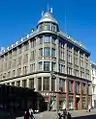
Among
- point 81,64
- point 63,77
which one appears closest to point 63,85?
point 63,77

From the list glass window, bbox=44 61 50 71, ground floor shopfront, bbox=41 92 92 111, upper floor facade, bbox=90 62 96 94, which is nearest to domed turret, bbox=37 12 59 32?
glass window, bbox=44 61 50 71

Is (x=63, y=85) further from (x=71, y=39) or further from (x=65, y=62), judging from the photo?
(x=71, y=39)

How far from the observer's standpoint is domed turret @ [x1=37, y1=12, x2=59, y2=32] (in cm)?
6234

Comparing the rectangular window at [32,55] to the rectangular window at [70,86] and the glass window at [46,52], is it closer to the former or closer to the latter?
the glass window at [46,52]

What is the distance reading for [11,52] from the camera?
76.4 metres

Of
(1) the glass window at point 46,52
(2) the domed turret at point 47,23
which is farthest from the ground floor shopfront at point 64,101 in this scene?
(2) the domed turret at point 47,23

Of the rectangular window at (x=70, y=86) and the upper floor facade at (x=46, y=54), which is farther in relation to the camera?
the rectangular window at (x=70, y=86)

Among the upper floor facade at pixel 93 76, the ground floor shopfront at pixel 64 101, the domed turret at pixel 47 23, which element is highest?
the domed turret at pixel 47 23

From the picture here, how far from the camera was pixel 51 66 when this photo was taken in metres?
60.7

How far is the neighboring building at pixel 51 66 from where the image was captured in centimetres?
6051

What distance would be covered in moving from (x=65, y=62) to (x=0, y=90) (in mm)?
22763

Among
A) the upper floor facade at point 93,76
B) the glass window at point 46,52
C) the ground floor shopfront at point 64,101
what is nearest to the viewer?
the ground floor shopfront at point 64,101

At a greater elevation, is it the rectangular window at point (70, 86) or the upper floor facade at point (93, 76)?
the upper floor facade at point (93, 76)

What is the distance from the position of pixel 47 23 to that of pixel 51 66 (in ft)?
35.9
